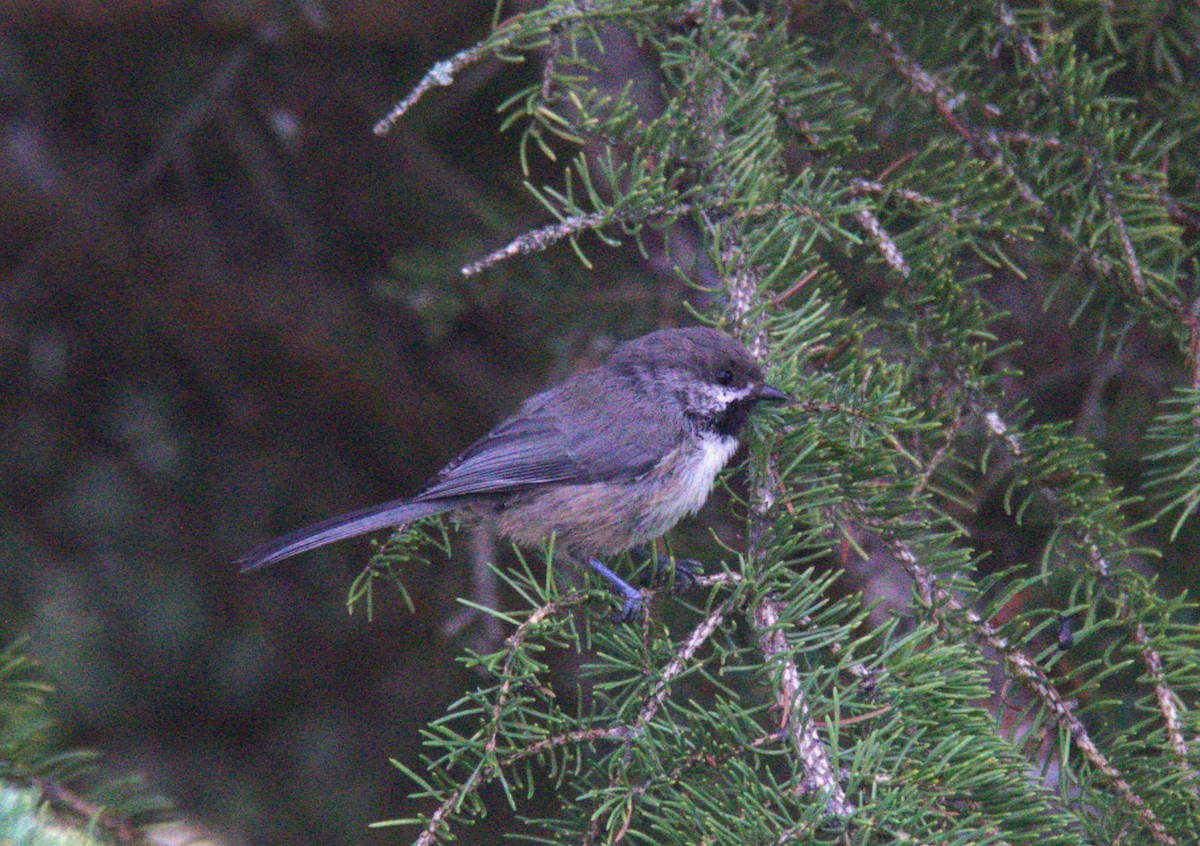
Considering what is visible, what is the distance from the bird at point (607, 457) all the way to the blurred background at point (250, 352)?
268mm

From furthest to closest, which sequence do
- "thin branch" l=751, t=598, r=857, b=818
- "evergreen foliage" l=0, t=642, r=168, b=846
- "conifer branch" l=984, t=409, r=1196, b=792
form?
"evergreen foliage" l=0, t=642, r=168, b=846 → "conifer branch" l=984, t=409, r=1196, b=792 → "thin branch" l=751, t=598, r=857, b=818

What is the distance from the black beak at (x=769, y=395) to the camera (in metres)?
2.52

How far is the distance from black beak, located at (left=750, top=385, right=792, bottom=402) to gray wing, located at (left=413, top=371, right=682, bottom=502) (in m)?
0.77

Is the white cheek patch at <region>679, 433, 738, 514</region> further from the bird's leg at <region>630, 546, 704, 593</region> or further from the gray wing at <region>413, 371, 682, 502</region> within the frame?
the bird's leg at <region>630, 546, 704, 593</region>

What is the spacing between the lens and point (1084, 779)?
6.66ft

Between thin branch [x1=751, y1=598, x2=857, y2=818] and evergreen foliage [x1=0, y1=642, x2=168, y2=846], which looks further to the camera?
evergreen foliage [x1=0, y1=642, x2=168, y2=846]

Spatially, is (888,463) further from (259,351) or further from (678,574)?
(259,351)

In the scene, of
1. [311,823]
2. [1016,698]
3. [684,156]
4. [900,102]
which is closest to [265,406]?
[311,823]

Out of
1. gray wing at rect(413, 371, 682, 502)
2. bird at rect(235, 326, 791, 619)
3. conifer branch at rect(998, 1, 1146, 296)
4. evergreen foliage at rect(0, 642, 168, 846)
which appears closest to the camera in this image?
evergreen foliage at rect(0, 642, 168, 846)

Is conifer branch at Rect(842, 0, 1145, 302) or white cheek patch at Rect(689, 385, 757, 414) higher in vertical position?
conifer branch at Rect(842, 0, 1145, 302)

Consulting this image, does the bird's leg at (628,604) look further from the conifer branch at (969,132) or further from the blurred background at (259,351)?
the conifer branch at (969,132)

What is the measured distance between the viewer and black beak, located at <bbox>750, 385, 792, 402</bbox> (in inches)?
99.0

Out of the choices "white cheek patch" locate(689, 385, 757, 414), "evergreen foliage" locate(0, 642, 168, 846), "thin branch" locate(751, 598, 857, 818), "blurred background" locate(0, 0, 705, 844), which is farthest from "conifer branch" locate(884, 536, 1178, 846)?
"evergreen foliage" locate(0, 642, 168, 846)

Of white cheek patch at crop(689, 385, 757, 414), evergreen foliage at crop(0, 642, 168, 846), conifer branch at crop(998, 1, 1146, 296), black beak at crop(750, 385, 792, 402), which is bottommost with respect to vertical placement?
evergreen foliage at crop(0, 642, 168, 846)
